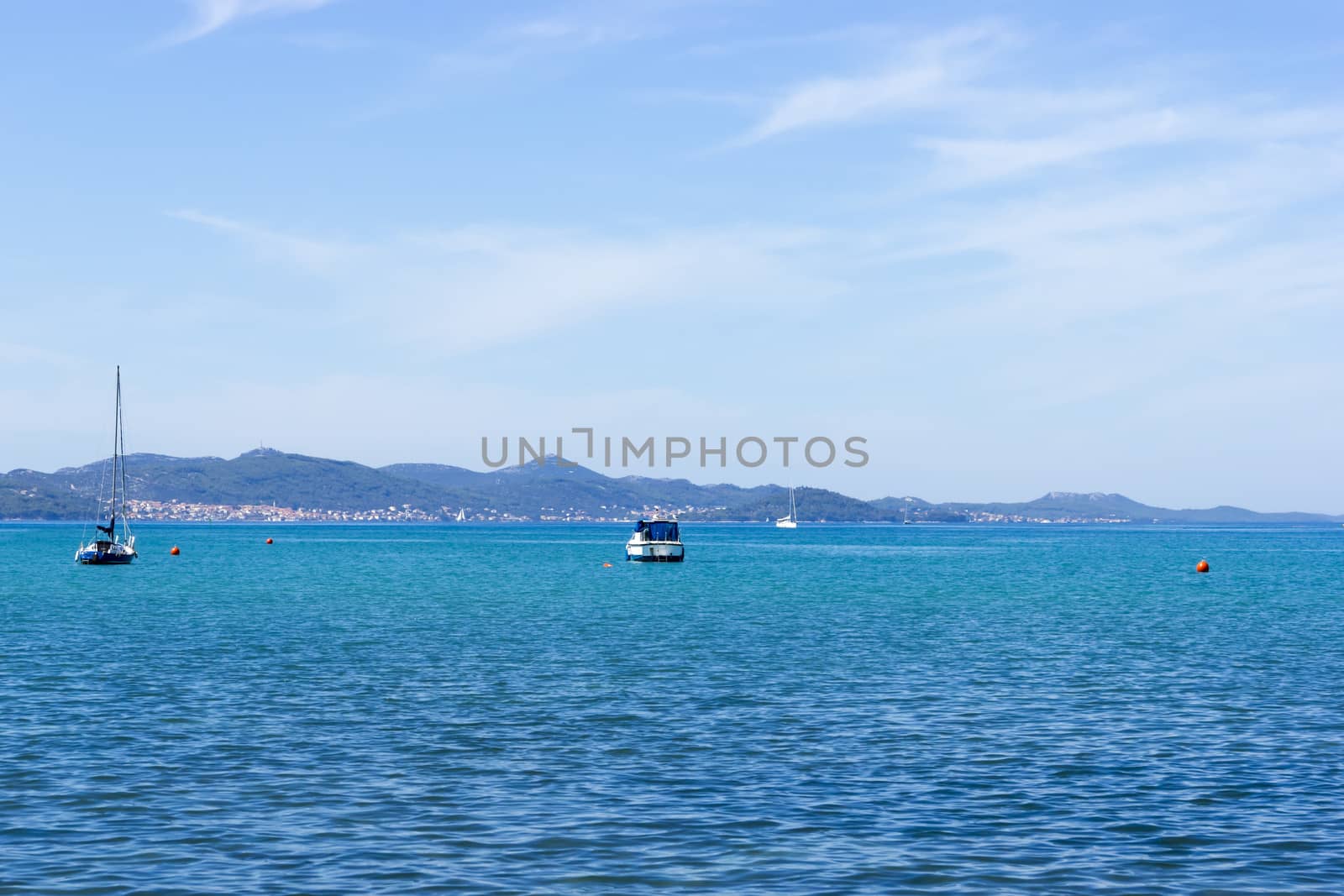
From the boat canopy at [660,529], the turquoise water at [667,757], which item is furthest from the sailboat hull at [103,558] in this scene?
the turquoise water at [667,757]

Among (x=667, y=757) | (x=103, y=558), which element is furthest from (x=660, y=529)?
(x=667, y=757)

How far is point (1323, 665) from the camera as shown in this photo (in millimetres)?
51750

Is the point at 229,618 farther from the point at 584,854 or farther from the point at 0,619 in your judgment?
the point at 584,854

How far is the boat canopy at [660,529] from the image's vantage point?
522 feet

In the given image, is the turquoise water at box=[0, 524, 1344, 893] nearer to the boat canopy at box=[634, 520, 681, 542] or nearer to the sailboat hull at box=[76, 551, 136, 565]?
the sailboat hull at box=[76, 551, 136, 565]

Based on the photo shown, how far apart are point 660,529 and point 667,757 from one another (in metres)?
142

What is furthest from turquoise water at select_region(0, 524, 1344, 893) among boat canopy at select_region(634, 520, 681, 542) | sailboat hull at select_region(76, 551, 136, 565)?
boat canopy at select_region(634, 520, 681, 542)

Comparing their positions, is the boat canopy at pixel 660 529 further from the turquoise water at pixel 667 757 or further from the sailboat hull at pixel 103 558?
the turquoise water at pixel 667 757

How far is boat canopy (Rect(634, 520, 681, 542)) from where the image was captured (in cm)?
15925

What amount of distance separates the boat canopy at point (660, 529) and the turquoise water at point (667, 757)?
87.7 metres

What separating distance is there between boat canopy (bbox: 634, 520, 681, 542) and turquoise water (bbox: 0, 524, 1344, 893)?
8768 centimetres

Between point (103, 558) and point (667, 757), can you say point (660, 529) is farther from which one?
point (667, 757)

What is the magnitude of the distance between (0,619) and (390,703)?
1702 inches

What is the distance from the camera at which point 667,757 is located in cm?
3086
